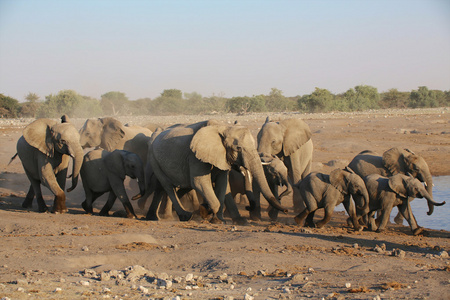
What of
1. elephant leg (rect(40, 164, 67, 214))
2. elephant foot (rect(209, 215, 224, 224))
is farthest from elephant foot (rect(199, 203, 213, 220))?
elephant leg (rect(40, 164, 67, 214))

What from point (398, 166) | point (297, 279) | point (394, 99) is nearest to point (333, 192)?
point (398, 166)

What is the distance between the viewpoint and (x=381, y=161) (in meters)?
11.4

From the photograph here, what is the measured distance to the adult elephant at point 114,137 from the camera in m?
14.4

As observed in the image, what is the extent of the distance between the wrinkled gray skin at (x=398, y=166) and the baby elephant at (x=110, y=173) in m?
4.09

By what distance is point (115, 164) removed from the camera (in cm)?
1089

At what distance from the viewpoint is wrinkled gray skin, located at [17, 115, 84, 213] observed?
10523 millimetres

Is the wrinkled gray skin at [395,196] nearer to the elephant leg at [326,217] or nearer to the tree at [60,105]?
the elephant leg at [326,217]

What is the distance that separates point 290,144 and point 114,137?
186 inches

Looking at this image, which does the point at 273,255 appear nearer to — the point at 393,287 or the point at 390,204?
the point at 393,287

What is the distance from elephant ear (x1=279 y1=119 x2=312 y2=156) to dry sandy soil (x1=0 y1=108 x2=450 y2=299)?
2.00 meters

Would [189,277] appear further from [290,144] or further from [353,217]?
[290,144]

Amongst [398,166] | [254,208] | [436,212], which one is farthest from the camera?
[436,212]

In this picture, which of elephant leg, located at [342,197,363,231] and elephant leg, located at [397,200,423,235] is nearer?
elephant leg, located at [397,200,423,235]

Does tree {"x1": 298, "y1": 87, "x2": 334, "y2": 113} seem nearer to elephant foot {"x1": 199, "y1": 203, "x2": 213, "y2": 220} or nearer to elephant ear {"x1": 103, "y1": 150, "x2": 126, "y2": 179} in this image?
elephant ear {"x1": 103, "y1": 150, "x2": 126, "y2": 179}
